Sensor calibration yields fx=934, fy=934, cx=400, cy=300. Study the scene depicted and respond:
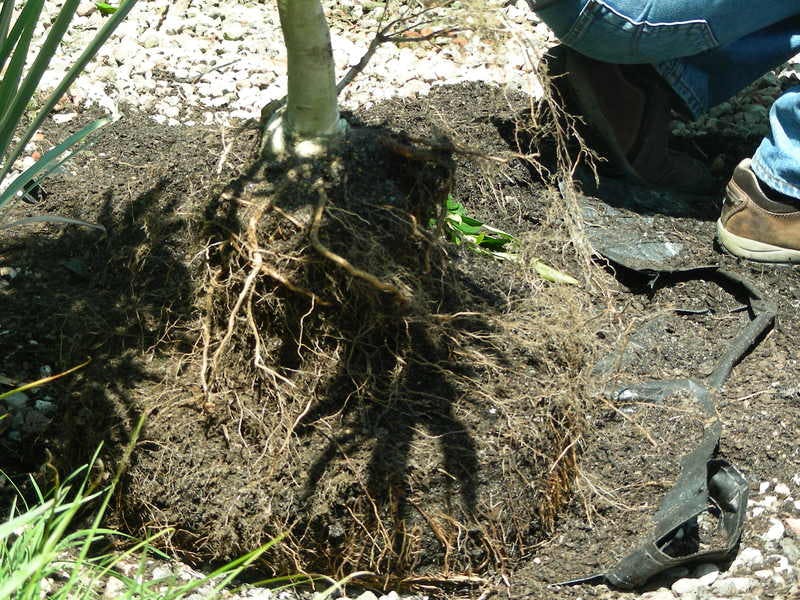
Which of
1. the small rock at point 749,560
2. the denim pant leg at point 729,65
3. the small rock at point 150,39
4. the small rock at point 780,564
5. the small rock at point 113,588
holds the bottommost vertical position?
the small rock at point 749,560

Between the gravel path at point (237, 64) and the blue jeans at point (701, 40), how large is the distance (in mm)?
223

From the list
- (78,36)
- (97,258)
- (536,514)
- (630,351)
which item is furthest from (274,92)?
(536,514)

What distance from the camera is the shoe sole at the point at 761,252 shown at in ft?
9.74

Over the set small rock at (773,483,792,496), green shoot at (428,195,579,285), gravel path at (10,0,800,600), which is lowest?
small rock at (773,483,792,496)

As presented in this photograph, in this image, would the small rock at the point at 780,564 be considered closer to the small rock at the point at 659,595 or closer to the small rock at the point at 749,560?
the small rock at the point at 749,560

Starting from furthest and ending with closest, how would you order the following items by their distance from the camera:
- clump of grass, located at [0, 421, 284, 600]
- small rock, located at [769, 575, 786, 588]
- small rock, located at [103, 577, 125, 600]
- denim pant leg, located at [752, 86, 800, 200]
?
1. denim pant leg, located at [752, 86, 800, 200]
2. small rock, located at [769, 575, 786, 588]
3. small rock, located at [103, 577, 125, 600]
4. clump of grass, located at [0, 421, 284, 600]

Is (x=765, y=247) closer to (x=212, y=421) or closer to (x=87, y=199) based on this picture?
(x=212, y=421)

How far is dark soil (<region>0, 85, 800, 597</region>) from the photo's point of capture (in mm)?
2088

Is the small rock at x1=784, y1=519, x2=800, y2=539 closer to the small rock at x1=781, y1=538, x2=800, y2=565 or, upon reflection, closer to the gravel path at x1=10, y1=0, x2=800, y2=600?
the small rock at x1=781, y1=538, x2=800, y2=565

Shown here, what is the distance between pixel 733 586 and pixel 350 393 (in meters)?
0.94

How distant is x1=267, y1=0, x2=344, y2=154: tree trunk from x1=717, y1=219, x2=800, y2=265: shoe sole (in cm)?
146

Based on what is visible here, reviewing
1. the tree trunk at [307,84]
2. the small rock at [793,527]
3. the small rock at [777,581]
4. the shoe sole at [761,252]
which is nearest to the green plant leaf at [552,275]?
the shoe sole at [761,252]

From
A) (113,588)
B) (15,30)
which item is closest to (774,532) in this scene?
(113,588)

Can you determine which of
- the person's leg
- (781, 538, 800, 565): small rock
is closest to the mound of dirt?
(781, 538, 800, 565): small rock
